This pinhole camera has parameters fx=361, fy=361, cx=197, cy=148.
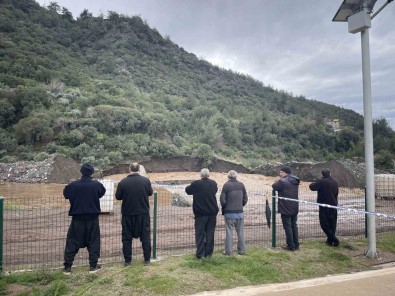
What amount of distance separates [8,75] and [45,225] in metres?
44.4

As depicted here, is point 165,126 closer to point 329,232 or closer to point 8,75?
point 8,75

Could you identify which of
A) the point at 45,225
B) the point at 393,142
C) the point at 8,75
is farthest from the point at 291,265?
the point at 8,75

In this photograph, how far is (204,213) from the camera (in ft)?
23.8

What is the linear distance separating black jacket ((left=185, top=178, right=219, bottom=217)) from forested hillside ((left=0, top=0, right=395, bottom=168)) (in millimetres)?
27978

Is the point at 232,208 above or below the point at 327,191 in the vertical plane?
below

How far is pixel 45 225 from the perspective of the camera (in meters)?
11.8

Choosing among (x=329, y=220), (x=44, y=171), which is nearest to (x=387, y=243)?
(x=329, y=220)

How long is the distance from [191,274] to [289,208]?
2.93 metres

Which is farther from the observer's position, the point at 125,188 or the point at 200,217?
the point at 200,217

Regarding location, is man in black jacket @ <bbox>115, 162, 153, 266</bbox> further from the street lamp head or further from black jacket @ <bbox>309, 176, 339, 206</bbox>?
the street lamp head

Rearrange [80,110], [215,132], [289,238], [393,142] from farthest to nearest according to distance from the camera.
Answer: [215,132]
[393,142]
[80,110]
[289,238]

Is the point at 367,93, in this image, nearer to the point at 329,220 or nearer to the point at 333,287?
the point at 329,220

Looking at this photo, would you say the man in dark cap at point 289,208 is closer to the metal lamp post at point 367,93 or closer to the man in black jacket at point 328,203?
the man in black jacket at point 328,203

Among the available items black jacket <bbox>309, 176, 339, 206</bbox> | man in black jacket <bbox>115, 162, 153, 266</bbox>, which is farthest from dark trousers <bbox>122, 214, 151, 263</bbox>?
black jacket <bbox>309, 176, 339, 206</bbox>
